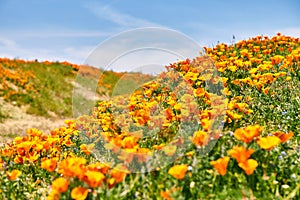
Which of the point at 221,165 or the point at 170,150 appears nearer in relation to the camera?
the point at 221,165

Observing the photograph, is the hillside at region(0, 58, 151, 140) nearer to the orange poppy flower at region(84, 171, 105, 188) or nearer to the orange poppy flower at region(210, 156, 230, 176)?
the orange poppy flower at region(84, 171, 105, 188)

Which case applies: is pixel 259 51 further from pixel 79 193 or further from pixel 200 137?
pixel 79 193

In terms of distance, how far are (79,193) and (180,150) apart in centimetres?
124

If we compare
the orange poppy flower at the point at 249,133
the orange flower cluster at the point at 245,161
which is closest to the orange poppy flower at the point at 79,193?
the orange flower cluster at the point at 245,161

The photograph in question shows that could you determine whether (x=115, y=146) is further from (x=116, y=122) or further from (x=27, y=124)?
(x=27, y=124)

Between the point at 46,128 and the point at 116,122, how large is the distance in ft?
33.8

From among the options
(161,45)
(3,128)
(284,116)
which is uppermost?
(161,45)

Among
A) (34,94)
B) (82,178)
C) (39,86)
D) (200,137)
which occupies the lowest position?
(82,178)

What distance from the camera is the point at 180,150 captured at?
12.6 ft

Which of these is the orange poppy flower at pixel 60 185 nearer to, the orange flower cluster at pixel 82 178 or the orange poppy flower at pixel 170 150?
the orange flower cluster at pixel 82 178

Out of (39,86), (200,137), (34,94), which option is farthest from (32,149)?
(39,86)

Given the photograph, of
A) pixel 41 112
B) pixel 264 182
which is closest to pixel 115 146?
pixel 264 182

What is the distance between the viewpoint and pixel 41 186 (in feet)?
15.1

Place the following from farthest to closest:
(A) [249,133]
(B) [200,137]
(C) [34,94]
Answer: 1. (C) [34,94]
2. (B) [200,137]
3. (A) [249,133]
